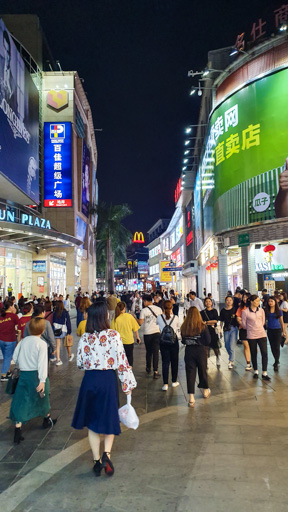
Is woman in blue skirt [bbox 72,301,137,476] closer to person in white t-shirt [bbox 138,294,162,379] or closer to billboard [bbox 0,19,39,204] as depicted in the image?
person in white t-shirt [bbox 138,294,162,379]

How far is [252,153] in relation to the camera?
22.9 meters

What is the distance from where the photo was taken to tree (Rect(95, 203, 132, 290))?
173ft

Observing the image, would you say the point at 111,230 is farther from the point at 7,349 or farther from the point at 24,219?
the point at 7,349

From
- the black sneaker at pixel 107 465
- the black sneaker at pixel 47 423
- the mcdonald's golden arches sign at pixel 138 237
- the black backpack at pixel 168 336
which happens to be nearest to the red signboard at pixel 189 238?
the black backpack at pixel 168 336

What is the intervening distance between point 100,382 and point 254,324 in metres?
5.00

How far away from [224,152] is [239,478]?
2367cm

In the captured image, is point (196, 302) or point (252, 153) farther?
point (252, 153)

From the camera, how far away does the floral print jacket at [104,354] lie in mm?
4039

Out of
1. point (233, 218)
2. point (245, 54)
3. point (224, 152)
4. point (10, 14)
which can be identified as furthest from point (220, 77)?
point (10, 14)

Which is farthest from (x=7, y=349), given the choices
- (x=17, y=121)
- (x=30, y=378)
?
(x=17, y=121)

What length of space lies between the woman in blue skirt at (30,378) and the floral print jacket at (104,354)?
1189mm

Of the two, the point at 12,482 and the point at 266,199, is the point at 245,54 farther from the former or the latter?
the point at 12,482

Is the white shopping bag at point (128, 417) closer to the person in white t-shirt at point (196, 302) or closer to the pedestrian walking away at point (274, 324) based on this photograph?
the pedestrian walking away at point (274, 324)

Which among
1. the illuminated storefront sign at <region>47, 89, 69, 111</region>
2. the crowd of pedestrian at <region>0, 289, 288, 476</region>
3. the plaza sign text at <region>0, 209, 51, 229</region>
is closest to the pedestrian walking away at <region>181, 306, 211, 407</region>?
the crowd of pedestrian at <region>0, 289, 288, 476</region>
